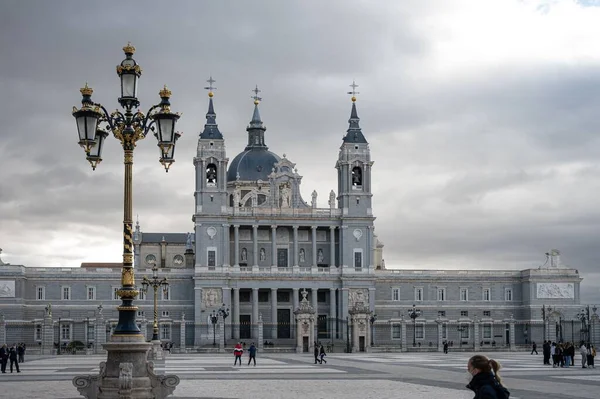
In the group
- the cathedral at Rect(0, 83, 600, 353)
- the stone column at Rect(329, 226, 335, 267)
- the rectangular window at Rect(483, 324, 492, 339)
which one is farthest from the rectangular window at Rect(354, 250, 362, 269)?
the rectangular window at Rect(483, 324, 492, 339)

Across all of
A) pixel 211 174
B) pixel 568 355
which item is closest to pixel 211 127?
pixel 211 174

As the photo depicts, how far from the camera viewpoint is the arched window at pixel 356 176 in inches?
4609

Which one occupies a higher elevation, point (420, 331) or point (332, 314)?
point (332, 314)

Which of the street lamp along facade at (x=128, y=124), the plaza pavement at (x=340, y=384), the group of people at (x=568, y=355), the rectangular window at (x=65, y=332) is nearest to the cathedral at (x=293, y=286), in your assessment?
the rectangular window at (x=65, y=332)

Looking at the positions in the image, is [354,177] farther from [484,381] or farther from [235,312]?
[484,381]

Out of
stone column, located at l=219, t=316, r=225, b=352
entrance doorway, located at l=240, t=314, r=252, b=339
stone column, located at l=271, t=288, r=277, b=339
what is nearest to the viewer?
stone column, located at l=219, t=316, r=225, b=352

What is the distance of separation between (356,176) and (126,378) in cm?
9548

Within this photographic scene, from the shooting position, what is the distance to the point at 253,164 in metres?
132

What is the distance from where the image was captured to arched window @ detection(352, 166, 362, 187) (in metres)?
117

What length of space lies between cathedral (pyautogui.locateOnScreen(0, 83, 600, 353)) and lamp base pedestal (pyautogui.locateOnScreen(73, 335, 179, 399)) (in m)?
82.9

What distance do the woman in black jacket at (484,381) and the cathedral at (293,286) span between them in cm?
9420

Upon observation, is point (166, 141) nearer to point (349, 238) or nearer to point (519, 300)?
point (349, 238)

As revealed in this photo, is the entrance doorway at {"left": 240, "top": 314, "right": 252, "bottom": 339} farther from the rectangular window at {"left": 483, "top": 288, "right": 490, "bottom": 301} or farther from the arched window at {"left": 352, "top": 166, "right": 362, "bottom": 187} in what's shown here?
the rectangular window at {"left": 483, "top": 288, "right": 490, "bottom": 301}

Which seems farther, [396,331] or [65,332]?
[396,331]
